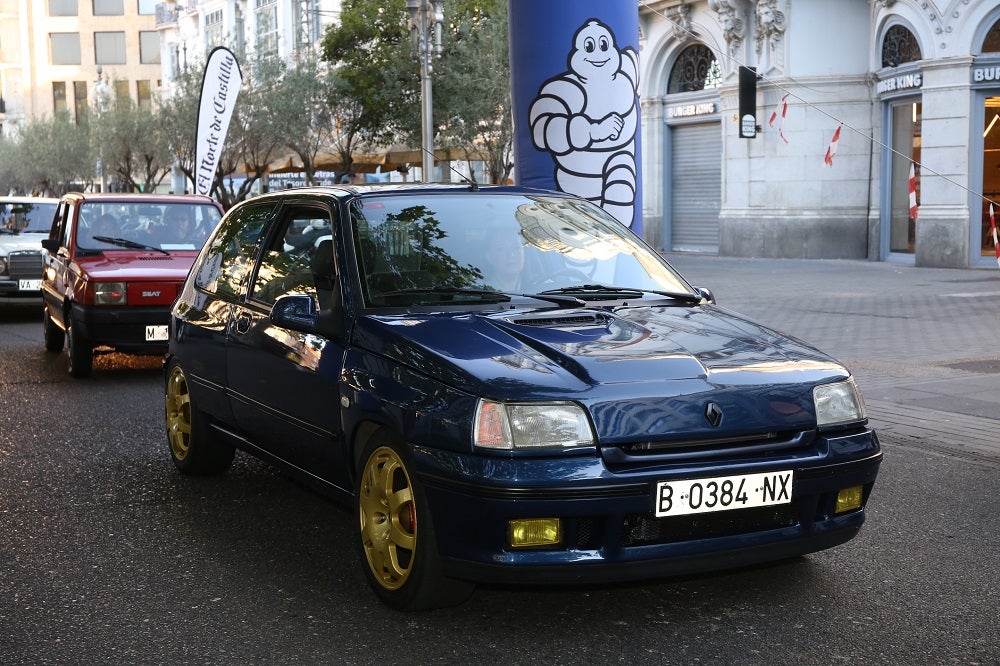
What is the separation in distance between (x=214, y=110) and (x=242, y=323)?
1598 cm

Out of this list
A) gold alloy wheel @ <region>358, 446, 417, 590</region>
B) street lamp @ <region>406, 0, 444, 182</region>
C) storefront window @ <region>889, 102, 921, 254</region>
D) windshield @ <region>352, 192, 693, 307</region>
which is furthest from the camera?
street lamp @ <region>406, 0, 444, 182</region>

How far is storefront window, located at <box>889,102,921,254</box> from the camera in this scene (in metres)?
25.0

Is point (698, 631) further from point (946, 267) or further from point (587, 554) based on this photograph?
point (946, 267)

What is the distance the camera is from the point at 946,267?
915 inches

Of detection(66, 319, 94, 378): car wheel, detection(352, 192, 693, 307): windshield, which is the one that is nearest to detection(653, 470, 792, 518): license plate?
detection(352, 192, 693, 307): windshield

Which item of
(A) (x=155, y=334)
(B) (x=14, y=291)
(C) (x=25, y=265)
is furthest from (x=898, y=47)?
(A) (x=155, y=334)

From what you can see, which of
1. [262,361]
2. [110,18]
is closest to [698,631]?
[262,361]

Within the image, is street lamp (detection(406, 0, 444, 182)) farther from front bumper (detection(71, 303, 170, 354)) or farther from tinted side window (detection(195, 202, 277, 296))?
tinted side window (detection(195, 202, 277, 296))

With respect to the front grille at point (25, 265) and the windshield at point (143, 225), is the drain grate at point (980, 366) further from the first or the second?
the front grille at point (25, 265)

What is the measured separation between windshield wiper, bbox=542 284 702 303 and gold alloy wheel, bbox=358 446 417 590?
1066mm

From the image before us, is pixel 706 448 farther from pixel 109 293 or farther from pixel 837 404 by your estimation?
pixel 109 293

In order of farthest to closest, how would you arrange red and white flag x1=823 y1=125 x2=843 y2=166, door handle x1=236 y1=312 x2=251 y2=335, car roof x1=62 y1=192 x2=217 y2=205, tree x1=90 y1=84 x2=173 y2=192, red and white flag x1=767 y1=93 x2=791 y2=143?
tree x1=90 y1=84 x2=173 y2=192, red and white flag x1=767 y1=93 x2=791 y2=143, red and white flag x1=823 y1=125 x2=843 y2=166, car roof x1=62 y1=192 x2=217 y2=205, door handle x1=236 y1=312 x2=251 y2=335

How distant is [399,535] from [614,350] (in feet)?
3.11

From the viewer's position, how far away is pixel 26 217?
59.2 feet
